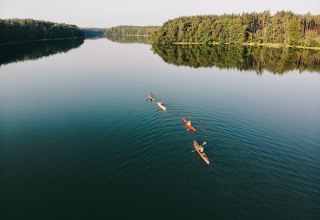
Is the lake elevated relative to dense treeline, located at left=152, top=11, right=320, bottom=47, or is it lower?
lower

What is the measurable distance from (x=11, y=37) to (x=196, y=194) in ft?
559

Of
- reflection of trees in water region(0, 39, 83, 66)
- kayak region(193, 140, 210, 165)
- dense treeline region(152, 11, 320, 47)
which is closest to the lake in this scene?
kayak region(193, 140, 210, 165)

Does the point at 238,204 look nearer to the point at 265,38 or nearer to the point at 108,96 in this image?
the point at 108,96

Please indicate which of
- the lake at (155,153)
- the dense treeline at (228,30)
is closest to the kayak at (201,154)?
the lake at (155,153)

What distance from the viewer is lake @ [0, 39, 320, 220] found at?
20.9m

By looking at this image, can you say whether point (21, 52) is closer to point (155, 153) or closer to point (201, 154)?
point (155, 153)

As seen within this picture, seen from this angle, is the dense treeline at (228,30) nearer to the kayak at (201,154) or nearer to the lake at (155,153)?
the lake at (155,153)

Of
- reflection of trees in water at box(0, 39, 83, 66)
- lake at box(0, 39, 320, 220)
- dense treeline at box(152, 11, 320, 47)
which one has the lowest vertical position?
lake at box(0, 39, 320, 220)

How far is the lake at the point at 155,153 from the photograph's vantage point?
2088cm

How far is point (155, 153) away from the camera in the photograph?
2884 centimetres

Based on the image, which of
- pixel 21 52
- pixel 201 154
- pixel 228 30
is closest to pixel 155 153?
pixel 201 154

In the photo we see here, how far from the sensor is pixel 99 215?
19469 mm

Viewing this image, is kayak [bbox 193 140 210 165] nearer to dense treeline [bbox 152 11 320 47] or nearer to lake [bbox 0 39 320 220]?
lake [bbox 0 39 320 220]

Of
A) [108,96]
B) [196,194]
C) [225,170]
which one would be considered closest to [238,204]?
[196,194]
